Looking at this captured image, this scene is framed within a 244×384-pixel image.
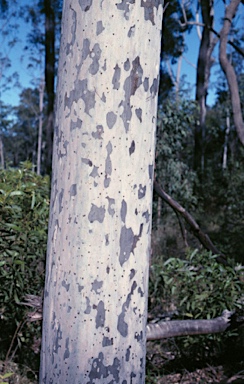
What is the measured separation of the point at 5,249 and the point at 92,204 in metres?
1.66

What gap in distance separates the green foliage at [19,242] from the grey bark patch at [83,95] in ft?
5.03

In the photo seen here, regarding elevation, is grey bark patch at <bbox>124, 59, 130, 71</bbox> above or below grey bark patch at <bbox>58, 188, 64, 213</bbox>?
above

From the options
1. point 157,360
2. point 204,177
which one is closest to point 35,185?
point 157,360

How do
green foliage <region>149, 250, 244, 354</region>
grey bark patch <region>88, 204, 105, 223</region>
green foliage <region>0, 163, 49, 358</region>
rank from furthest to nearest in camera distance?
green foliage <region>149, 250, 244, 354</region>, green foliage <region>0, 163, 49, 358</region>, grey bark patch <region>88, 204, 105, 223</region>

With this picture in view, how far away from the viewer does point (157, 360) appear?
12.3 ft

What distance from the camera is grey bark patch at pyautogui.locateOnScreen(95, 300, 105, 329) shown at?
1322 millimetres

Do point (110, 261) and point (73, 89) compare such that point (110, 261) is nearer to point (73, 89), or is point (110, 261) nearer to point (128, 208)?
point (128, 208)

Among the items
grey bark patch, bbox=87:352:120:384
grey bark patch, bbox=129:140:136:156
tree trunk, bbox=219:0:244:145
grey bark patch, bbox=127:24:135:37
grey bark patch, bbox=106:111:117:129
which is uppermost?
tree trunk, bbox=219:0:244:145

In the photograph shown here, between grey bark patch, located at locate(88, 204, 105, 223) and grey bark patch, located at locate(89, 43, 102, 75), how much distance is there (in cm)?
39

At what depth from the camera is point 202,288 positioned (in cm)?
360

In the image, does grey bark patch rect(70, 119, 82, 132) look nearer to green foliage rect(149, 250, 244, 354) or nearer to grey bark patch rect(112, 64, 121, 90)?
grey bark patch rect(112, 64, 121, 90)

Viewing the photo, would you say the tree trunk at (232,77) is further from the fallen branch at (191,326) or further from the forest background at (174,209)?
the fallen branch at (191,326)

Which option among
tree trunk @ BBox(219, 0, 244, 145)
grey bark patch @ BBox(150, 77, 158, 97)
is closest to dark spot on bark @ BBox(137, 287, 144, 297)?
grey bark patch @ BBox(150, 77, 158, 97)

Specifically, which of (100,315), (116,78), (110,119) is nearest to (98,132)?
(110,119)
